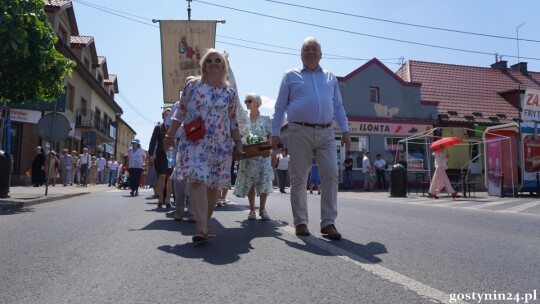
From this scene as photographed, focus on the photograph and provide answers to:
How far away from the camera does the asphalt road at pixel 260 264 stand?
2.69m

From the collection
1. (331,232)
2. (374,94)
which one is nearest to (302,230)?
(331,232)

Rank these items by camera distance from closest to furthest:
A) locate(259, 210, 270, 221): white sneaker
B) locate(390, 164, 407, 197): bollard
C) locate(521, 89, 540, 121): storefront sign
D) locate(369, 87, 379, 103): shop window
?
locate(259, 210, 270, 221): white sneaker, locate(390, 164, 407, 197): bollard, locate(521, 89, 540, 121): storefront sign, locate(369, 87, 379, 103): shop window

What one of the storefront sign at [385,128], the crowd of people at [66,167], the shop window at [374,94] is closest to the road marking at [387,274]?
the crowd of people at [66,167]

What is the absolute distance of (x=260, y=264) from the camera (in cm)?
344

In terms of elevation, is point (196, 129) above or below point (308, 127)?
below

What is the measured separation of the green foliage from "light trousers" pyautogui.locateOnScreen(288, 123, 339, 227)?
6.57m

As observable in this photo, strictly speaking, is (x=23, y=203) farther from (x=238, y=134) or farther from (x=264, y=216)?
(x=238, y=134)

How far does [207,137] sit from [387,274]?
216 cm

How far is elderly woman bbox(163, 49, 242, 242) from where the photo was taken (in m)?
4.30

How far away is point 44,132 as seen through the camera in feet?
40.3

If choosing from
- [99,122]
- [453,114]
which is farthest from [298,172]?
[99,122]

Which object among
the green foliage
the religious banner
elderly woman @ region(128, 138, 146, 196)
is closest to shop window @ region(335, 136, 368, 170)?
the religious banner

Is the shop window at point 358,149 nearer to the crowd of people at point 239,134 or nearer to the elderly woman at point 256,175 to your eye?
the elderly woman at point 256,175

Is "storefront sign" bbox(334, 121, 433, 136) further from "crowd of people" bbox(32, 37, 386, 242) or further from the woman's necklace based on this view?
"crowd of people" bbox(32, 37, 386, 242)
